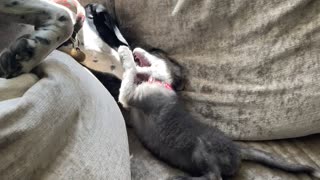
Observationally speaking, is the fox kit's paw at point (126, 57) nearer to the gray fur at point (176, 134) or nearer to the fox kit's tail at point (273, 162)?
the gray fur at point (176, 134)

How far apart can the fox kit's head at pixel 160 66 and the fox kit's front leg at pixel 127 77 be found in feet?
0.15

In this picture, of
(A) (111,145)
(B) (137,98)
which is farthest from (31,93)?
(B) (137,98)

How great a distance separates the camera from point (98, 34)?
5.35ft

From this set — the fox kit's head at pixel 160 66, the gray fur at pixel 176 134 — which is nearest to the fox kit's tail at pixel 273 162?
the gray fur at pixel 176 134

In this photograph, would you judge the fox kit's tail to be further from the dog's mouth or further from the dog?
the dog

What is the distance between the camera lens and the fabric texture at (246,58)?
1.43 meters

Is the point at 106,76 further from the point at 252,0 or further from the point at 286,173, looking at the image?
the point at 286,173

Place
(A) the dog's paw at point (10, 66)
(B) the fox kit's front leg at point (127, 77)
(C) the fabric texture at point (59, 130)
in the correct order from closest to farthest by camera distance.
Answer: (C) the fabric texture at point (59, 130)
(A) the dog's paw at point (10, 66)
(B) the fox kit's front leg at point (127, 77)

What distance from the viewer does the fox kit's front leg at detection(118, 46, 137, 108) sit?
1.53 m

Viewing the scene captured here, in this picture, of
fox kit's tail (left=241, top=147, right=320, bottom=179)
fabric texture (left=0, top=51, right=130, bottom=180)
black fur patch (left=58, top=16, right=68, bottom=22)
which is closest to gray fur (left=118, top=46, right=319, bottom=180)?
fox kit's tail (left=241, top=147, right=320, bottom=179)

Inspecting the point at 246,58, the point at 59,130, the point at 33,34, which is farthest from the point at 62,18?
the point at 246,58

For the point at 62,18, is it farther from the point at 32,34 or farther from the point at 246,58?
the point at 246,58

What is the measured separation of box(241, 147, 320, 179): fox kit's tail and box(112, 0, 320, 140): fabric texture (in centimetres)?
10

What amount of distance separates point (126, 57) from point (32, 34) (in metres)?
0.45
